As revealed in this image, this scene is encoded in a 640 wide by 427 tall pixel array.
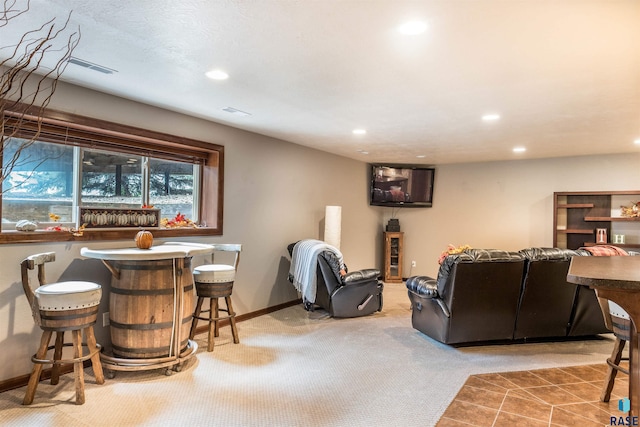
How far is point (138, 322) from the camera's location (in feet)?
9.62

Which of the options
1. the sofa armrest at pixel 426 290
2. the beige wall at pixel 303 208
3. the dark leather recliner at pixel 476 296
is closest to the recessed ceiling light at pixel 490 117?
the dark leather recliner at pixel 476 296

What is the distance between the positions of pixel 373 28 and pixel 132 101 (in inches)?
100

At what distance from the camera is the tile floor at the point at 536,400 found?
243cm

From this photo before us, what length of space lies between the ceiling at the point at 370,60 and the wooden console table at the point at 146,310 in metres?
1.41

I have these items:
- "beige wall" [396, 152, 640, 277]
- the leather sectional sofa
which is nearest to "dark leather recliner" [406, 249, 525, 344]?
the leather sectional sofa

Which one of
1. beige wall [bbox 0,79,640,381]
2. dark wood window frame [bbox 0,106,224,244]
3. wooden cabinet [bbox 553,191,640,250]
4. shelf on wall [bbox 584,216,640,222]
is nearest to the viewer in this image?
dark wood window frame [bbox 0,106,224,244]


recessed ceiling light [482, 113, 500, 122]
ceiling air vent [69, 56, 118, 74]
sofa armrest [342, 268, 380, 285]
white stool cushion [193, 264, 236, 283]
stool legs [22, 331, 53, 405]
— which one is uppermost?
ceiling air vent [69, 56, 118, 74]

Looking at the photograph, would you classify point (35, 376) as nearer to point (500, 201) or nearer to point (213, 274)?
point (213, 274)

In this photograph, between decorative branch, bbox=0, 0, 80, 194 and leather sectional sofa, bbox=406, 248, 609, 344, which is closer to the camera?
decorative branch, bbox=0, 0, 80, 194

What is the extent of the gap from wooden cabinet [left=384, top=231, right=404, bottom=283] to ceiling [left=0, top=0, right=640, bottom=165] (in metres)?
3.48

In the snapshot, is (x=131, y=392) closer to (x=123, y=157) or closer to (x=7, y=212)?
(x=7, y=212)

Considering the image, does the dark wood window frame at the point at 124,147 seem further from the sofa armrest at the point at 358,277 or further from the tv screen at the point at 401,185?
the tv screen at the point at 401,185

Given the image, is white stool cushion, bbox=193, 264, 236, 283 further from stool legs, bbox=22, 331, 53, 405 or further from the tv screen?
the tv screen

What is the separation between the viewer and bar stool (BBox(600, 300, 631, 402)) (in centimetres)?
247
